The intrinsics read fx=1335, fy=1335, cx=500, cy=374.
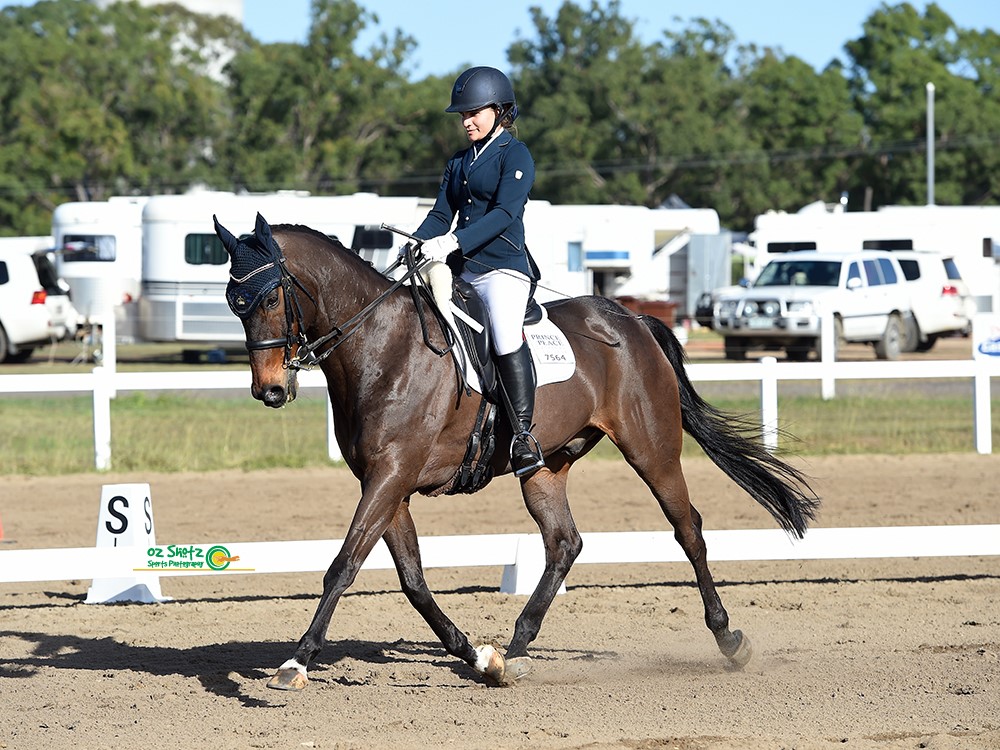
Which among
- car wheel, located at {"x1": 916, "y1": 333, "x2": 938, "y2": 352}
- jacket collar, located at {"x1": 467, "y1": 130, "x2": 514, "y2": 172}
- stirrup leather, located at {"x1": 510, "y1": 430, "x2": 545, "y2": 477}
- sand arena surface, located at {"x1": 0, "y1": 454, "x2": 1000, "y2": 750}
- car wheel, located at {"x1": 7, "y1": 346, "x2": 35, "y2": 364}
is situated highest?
jacket collar, located at {"x1": 467, "y1": 130, "x2": 514, "y2": 172}

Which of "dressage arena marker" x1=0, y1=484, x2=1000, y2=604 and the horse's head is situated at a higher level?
the horse's head

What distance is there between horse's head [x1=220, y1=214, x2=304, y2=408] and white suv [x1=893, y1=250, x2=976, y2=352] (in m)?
22.8

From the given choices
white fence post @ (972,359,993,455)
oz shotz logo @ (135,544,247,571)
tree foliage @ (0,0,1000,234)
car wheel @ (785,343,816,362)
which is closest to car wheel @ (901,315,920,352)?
car wheel @ (785,343,816,362)

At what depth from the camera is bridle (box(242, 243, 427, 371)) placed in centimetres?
562

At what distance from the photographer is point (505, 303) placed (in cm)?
630

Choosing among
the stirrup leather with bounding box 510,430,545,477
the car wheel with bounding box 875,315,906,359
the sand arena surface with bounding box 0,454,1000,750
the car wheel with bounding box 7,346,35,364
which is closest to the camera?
the sand arena surface with bounding box 0,454,1000,750

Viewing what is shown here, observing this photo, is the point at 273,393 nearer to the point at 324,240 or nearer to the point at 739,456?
the point at 324,240

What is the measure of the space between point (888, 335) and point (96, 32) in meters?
43.9

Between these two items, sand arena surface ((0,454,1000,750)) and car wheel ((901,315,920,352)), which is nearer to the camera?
sand arena surface ((0,454,1000,750))

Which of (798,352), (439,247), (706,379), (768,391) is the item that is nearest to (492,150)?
(439,247)

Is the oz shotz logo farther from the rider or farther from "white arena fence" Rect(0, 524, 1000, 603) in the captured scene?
the rider

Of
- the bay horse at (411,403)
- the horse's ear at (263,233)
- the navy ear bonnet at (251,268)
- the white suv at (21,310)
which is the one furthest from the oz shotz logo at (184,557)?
the white suv at (21,310)

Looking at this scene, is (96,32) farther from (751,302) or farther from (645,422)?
(645,422)

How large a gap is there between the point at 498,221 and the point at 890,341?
2108cm
